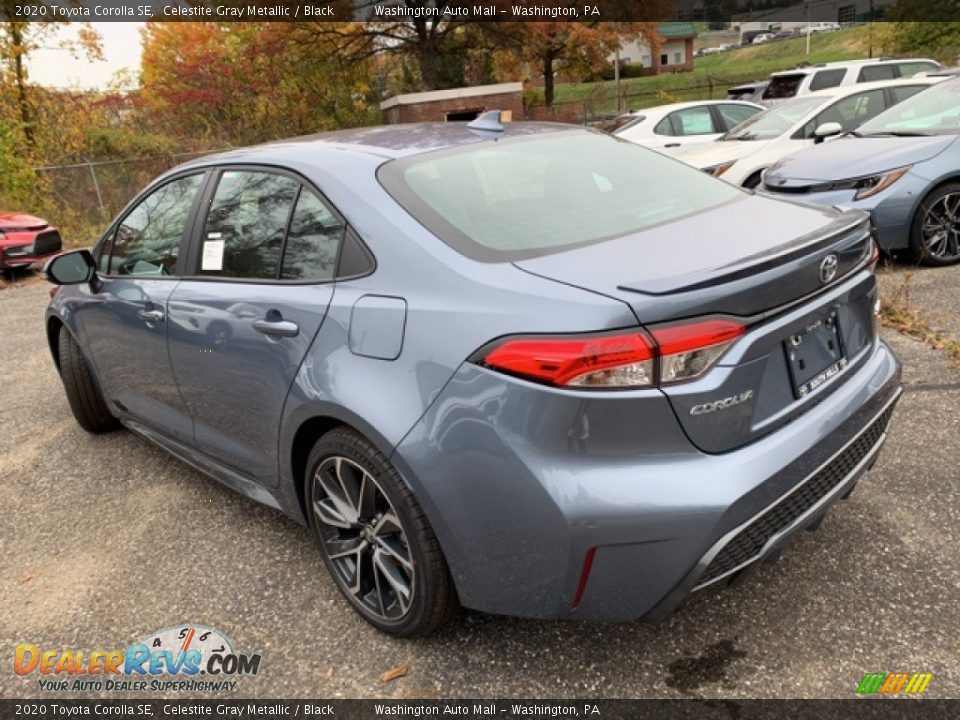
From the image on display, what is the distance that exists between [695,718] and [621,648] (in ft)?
1.14

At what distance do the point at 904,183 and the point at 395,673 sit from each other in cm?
549

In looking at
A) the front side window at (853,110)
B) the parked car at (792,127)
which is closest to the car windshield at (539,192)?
the parked car at (792,127)

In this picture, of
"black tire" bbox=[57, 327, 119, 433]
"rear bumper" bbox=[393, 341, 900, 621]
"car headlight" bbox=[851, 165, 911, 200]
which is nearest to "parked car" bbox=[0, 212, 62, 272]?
"black tire" bbox=[57, 327, 119, 433]

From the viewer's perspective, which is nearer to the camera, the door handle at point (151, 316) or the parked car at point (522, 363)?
the parked car at point (522, 363)

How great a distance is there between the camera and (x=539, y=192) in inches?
102

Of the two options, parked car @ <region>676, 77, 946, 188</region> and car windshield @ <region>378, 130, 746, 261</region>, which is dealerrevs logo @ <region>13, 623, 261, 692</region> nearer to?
car windshield @ <region>378, 130, 746, 261</region>

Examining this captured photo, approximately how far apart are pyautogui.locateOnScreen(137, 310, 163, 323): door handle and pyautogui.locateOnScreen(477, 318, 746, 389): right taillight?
1973 millimetres

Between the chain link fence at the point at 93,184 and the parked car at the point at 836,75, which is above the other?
the parked car at the point at 836,75

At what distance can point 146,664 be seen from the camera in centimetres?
251

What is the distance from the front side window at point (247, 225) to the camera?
2.72 meters

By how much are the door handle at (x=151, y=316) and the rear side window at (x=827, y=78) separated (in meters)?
13.6

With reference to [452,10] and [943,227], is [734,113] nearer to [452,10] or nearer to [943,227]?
[943,227]

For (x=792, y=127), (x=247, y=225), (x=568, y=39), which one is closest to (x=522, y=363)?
(x=247, y=225)

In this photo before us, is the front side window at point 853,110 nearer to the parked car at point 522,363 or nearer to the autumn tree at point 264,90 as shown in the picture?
the parked car at point 522,363
